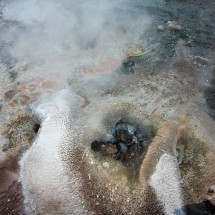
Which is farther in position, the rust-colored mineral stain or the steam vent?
the rust-colored mineral stain

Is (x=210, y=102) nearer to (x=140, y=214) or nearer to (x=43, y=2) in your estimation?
(x=140, y=214)

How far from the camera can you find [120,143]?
15.2ft

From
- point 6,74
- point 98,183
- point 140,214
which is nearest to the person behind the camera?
point 140,214

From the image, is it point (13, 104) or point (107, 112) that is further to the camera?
point (13, 104)

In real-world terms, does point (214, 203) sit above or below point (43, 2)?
below

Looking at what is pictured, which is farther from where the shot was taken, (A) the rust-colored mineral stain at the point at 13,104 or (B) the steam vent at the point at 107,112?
(A) the rust-colored mineral stain at the point at 13,104

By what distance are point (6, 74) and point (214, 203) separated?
15.2 feet

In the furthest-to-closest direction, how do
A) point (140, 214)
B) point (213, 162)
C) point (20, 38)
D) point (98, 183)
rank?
1. point (20, 38)
2. point (213, 162)
3. point (98, 183)
4. point (140, 214)

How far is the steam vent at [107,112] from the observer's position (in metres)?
3.93

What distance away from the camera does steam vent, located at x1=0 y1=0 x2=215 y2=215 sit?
3.93 metres

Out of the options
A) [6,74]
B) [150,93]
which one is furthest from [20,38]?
[150,93]

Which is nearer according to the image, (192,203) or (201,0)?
(192,203)

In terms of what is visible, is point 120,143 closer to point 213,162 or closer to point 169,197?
point 169,197

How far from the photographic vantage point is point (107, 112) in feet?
16.6
